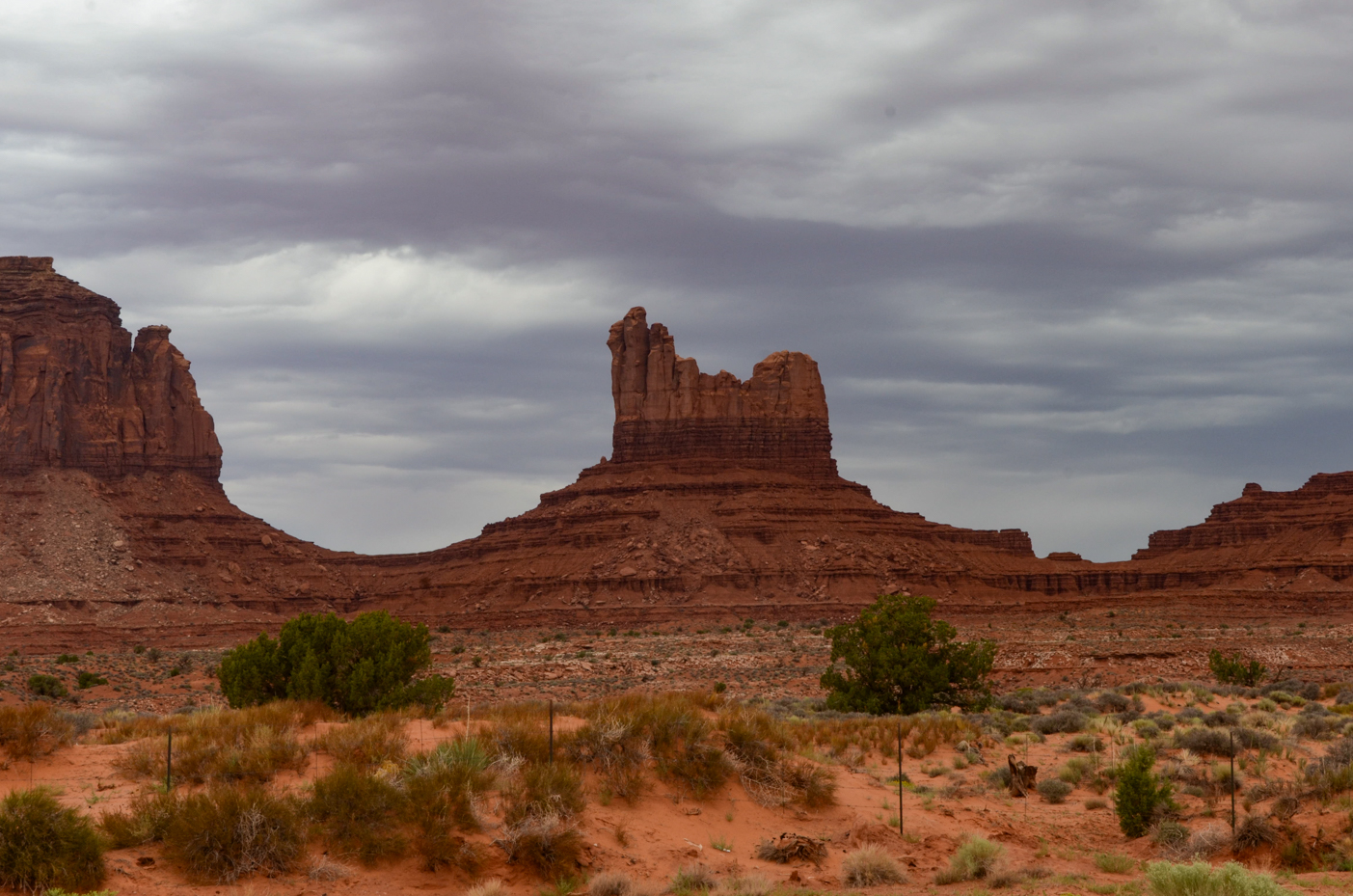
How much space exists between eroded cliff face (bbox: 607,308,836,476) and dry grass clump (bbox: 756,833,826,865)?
11591cm

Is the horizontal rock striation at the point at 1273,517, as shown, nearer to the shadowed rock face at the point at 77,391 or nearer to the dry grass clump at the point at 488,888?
the shadowed rock face at the point at 77,391

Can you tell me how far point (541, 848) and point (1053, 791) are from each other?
32.7 feet

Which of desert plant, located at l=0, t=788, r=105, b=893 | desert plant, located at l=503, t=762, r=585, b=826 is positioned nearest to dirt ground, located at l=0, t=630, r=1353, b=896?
desert plant, located at l=503, t=762, r=585, b=826

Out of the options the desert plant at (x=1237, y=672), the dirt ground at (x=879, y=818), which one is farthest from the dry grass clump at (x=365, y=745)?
the desert plant at (x=1237, y=672)

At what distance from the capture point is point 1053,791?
73.4 ft

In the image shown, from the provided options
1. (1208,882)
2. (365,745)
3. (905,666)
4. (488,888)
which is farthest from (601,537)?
(1208,882)

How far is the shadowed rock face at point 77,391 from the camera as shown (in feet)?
413

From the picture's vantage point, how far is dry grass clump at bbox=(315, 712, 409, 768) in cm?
1805

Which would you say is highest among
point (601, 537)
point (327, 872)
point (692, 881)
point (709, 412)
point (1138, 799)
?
point (709, 412)

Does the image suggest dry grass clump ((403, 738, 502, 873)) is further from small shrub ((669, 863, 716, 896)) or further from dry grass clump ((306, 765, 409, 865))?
small shrub ((669, 863, 716, 896))

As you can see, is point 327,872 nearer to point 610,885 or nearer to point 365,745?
point 365,745

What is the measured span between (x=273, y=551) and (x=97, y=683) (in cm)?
7768

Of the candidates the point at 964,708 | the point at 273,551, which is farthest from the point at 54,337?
the point at 964,708

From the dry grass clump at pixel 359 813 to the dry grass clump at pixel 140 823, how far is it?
1627mm
